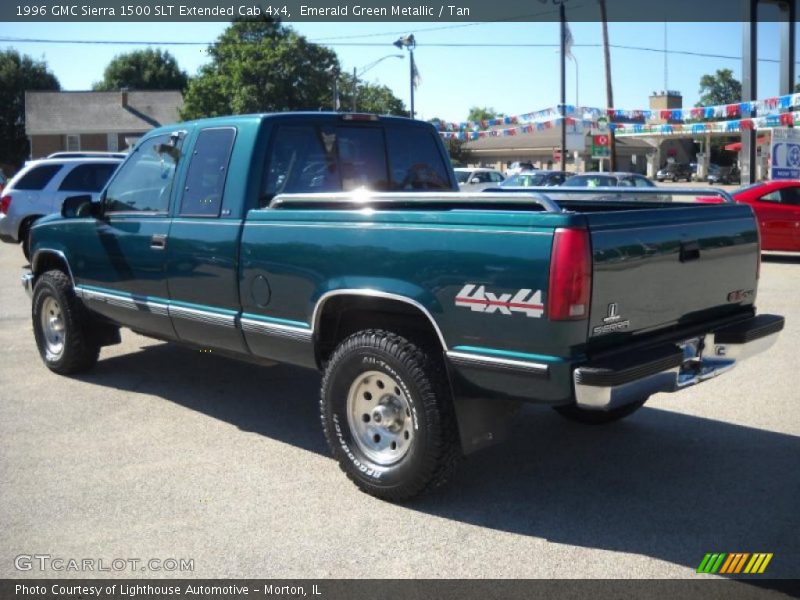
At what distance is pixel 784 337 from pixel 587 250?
5876 mm

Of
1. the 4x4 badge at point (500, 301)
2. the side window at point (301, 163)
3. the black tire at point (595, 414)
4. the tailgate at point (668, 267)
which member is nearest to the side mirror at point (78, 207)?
the side window at point (301, 163)

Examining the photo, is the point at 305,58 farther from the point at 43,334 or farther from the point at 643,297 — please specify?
the point at 643,297

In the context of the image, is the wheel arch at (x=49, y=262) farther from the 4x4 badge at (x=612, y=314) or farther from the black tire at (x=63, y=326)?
the 4x4 badge at (x=612, y=314)

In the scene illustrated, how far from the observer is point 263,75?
2009 inches

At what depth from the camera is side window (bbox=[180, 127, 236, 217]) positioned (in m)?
5.46

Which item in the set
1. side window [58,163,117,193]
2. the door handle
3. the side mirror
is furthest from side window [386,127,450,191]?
side window [58,163,117,193]

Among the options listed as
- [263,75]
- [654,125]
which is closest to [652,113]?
[654,125]

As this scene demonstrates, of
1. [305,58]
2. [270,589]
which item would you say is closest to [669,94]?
[305,58]

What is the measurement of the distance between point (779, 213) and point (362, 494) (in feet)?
42.7

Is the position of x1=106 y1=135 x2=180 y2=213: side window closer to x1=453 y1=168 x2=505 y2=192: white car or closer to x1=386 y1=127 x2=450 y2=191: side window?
x1=386 y1=127 x2=450 y2=191: side window

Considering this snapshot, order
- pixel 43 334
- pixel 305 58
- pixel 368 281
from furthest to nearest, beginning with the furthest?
pixel 305 58 < pixel 43 334 < pixel 368 281

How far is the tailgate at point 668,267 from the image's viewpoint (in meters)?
3.86

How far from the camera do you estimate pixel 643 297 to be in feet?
13.5
